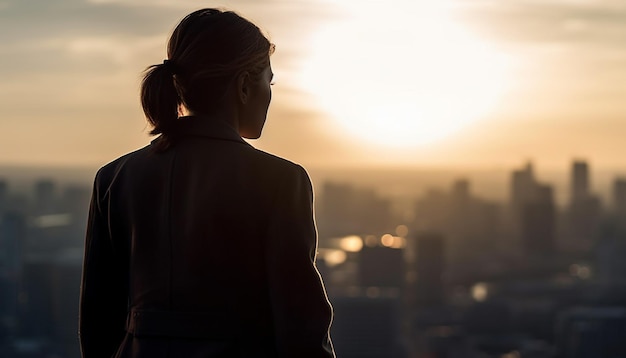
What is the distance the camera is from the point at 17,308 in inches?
1214

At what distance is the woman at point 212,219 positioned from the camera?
1.26m

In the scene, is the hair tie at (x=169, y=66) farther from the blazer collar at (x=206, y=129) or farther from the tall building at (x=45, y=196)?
the tall building at (x=45, y=196)

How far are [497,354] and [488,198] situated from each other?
78.3 ft

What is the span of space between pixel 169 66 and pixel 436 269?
42.5 metres

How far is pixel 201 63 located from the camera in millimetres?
1302

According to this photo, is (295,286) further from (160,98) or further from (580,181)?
(580,181)

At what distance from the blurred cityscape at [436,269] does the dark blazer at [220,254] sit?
26.0 metres

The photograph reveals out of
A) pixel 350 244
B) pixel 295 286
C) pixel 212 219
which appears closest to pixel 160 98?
pixel 212 219

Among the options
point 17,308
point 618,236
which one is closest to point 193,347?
point 17,308

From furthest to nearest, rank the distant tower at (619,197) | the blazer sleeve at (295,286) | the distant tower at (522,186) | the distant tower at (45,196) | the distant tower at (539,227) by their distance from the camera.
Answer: the distant tower at (619,197) → the distant tower at (522,186) → the distant tower at (539,227) → the distant tower at (45,196) → the blazer sleeve at (295,286)

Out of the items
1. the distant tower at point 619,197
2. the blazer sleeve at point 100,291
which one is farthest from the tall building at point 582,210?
the blazer sleeve at point 100,291

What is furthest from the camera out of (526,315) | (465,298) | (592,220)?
(592,220)

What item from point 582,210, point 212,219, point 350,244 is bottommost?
point 350,244

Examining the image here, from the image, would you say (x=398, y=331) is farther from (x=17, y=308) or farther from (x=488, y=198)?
(x=488, y=198)
